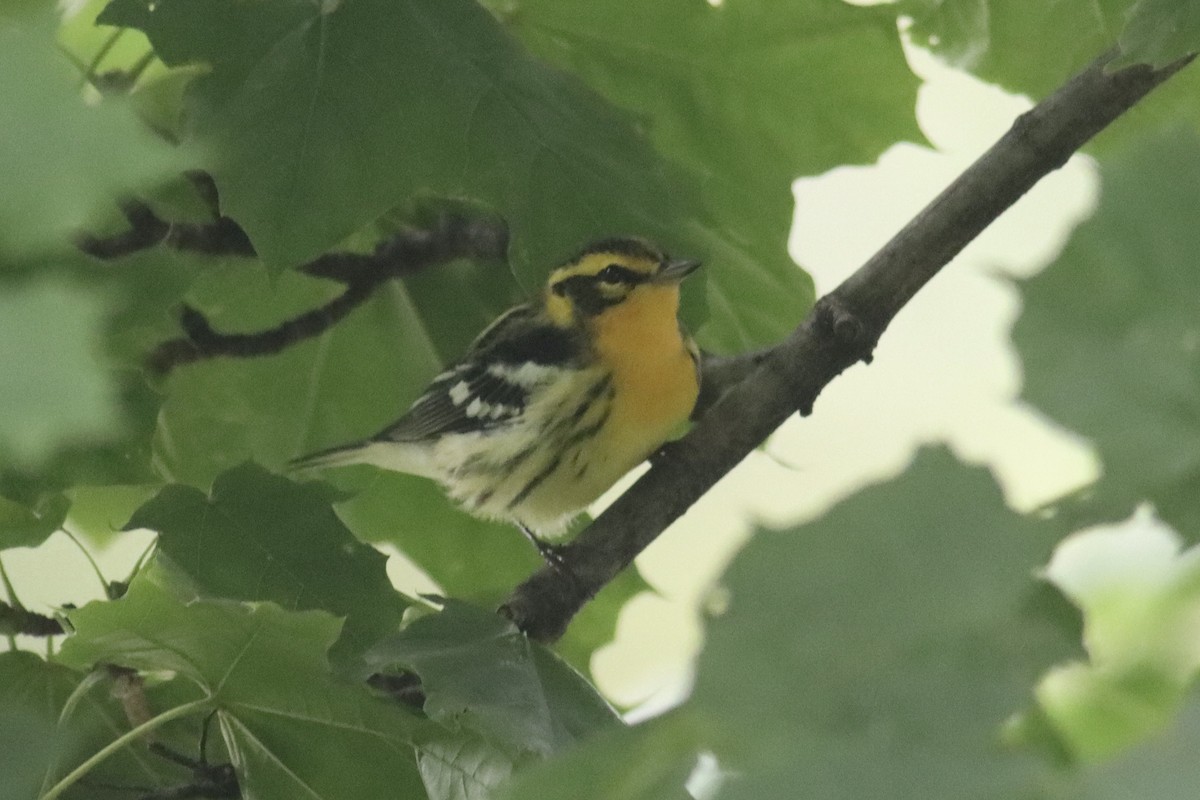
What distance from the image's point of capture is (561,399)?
110cm

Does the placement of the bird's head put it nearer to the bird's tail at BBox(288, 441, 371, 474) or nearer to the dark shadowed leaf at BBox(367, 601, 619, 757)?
the bird's tail at BBox(288, 441, 371, 474)

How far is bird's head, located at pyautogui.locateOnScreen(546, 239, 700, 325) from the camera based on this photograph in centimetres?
98

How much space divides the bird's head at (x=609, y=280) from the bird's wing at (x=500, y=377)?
29 millimetres

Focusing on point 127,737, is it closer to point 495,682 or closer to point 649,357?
point 495,682

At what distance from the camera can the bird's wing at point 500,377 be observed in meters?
1.08

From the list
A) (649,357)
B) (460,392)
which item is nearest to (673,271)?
(649,357)

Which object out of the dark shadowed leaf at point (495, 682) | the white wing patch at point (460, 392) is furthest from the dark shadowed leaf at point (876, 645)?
the white wing patch at point (460, 392)

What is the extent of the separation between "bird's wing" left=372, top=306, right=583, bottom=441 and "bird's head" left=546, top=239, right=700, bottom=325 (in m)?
0.03

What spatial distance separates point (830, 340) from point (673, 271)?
0.37m

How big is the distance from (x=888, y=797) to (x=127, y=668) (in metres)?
0.50

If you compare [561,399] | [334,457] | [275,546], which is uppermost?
[275,546]

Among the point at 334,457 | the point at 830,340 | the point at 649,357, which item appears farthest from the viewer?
the point at 649,357

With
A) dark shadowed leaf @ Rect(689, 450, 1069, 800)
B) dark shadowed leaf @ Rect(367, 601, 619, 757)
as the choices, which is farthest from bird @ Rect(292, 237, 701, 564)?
dark shadowed leaf @ Rect(689, 450, 1069, 800)

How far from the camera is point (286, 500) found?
25.1 inches
